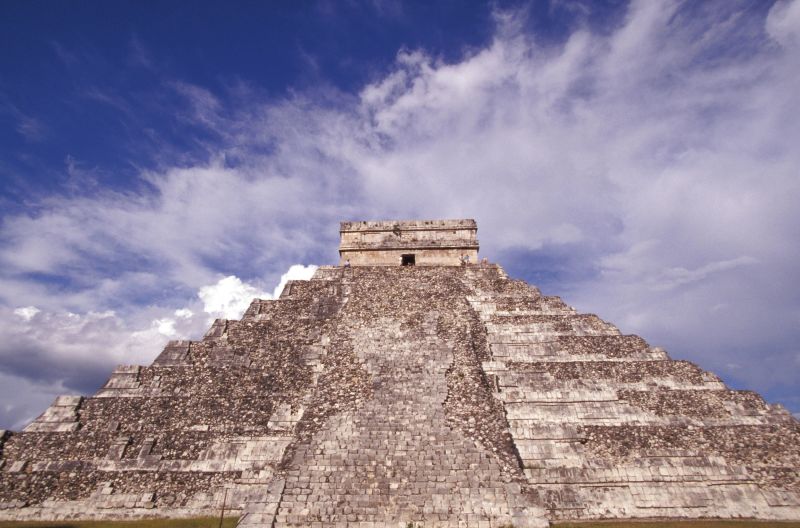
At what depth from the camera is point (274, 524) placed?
35.8ft

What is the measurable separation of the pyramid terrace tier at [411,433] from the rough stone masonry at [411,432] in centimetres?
5

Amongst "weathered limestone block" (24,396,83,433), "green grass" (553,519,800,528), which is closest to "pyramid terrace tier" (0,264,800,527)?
"weathered limestone block" (24,396,83,433)

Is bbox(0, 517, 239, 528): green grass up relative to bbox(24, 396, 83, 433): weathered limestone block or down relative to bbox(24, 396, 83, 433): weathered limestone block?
down

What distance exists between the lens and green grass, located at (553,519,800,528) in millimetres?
11078

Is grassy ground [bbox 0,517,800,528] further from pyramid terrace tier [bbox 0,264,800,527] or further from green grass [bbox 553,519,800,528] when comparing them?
pyramid terrace tier [bbox 0,264,800,527]

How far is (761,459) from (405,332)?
431 inches

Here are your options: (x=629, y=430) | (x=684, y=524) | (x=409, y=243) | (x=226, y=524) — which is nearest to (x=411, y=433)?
(x=226, y=524)

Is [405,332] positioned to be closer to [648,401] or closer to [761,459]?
[648,401]

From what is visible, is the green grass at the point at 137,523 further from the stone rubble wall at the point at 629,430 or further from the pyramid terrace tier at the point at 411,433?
the stone rubble wall at the point at 629,430

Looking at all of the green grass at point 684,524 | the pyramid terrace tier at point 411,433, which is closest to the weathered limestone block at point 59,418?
the pyramid terrace tier at point 411,433

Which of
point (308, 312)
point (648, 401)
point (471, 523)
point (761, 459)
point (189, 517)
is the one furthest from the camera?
point (308, 312)

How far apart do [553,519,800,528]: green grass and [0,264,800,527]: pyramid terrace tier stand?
0.75ft

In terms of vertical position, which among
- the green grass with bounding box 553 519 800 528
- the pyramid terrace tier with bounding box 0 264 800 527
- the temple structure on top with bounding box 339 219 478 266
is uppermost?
the temple structure on top with bounding box 339 219 478 266

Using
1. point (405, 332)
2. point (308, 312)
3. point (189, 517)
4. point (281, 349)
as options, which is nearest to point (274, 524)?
point (189, 517)
